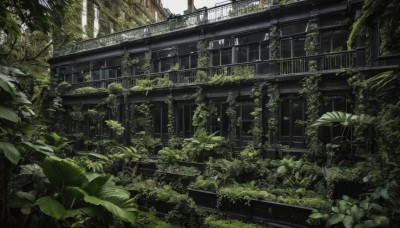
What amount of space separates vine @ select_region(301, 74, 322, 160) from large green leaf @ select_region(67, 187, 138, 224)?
10.1 meters

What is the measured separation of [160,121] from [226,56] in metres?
6.52

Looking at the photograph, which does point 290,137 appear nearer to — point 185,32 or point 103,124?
point 185,32

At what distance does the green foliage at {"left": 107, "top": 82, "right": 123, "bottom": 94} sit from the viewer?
2006 centimetres

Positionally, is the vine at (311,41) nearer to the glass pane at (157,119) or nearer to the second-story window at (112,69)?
the glass pane at (157,119)

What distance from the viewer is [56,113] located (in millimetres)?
23766

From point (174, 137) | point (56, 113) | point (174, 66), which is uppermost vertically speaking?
point (174, 66)

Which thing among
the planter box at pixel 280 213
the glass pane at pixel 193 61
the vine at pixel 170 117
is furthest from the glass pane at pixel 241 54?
the planter box at pixel 280 213

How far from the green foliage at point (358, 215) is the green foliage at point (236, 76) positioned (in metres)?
9.02

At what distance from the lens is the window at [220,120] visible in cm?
1642

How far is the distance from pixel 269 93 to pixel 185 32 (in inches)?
292

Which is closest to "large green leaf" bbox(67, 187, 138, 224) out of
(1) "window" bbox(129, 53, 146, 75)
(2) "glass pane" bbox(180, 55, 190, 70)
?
(2) "glass pane" bbox(180, 55, 190, 70)

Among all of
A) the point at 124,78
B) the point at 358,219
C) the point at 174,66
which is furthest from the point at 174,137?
the point at 358,219

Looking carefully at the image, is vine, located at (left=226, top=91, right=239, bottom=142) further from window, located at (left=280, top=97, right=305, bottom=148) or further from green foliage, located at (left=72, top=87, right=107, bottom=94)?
green foliage, located at (left=72, top=87, right=107, bottom=94)

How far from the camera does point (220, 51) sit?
17094mm
